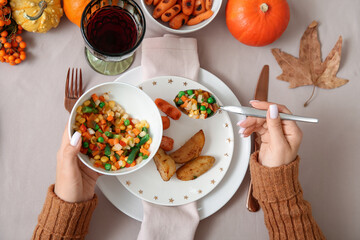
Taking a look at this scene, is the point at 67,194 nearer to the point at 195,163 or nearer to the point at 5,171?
the point at 5,171

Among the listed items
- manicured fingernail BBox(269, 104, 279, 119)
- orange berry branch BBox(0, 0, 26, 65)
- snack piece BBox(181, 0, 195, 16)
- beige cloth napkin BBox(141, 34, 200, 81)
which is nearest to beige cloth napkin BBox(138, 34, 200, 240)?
beige cloth napkin BBox(141, 34, 200, 81)

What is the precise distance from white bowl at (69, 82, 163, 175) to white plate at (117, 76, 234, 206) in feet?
0.29

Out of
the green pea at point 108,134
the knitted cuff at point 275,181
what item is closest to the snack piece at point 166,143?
the green pea at point 108,134

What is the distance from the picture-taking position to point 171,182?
1.23m

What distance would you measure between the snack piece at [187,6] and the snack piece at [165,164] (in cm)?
53

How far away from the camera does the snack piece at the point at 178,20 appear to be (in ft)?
4.17

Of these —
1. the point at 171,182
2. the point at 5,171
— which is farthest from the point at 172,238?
the point at 5,171

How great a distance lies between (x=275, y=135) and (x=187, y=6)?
1.87ft

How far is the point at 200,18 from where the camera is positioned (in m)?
1.28

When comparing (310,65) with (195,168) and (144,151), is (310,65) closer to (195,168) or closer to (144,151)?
(195,168)

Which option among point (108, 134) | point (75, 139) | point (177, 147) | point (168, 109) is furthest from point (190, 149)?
point (75, 139)

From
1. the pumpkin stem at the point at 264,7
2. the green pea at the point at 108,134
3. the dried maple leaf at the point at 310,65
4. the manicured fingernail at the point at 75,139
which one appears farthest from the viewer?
the dried maple leaf at the point at 310,65

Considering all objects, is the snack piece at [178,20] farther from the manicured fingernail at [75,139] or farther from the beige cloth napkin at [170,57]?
the manicured fingernail at [75,139]

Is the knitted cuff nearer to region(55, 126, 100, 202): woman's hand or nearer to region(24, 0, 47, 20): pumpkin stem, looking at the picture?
region(55, 126, 100, 202): woman's hand
